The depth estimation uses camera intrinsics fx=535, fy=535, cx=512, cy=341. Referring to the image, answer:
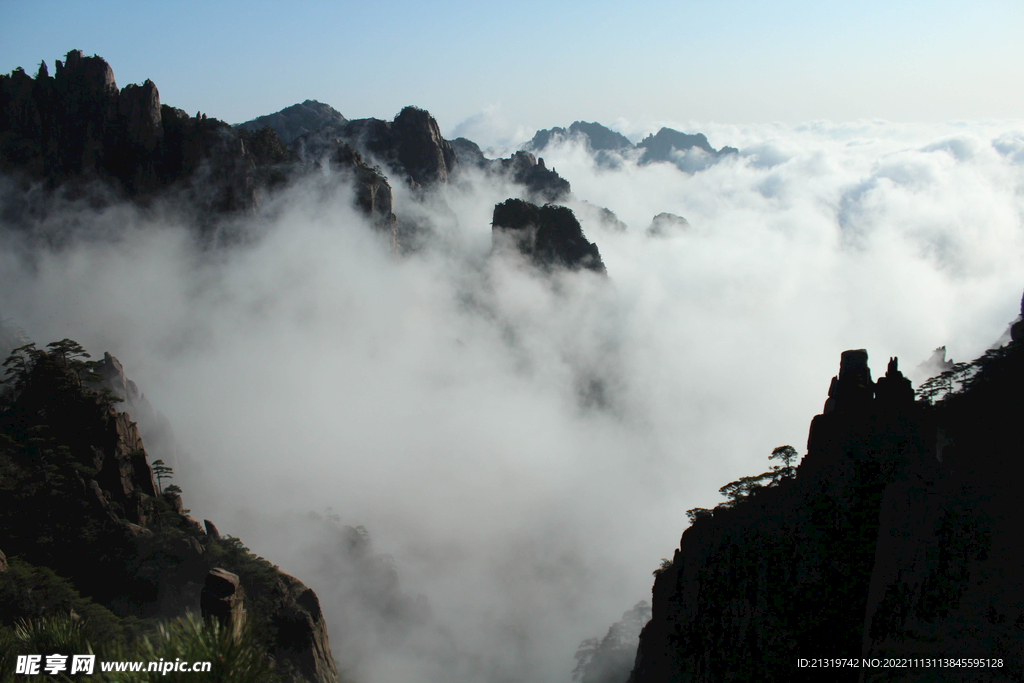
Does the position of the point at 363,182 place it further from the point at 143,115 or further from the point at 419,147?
the point at 419,147

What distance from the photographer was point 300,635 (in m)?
52.2

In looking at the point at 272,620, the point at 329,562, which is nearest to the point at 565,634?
the point at 329,562

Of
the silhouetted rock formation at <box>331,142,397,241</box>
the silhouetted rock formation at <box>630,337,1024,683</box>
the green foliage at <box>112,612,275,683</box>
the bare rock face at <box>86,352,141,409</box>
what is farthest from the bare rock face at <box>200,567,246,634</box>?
the silhouetted rock formation at <box>331,142,397,241</box>

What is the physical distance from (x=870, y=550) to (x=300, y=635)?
4945 cm

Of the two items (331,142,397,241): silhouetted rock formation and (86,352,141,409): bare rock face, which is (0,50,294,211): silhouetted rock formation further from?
(86,352,141,409): bare rock face

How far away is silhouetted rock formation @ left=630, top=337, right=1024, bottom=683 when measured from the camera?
2211 centimetres

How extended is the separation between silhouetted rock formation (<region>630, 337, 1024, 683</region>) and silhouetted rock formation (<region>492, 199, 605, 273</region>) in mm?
136750

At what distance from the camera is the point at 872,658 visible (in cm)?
2470

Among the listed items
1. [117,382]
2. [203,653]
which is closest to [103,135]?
[117,382]

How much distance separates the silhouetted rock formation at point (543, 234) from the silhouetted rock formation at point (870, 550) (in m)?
137

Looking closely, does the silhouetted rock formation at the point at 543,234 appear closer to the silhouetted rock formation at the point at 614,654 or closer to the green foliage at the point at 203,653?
the silhouetted rock formation at the point at 614,654

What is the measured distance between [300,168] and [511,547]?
380 ft

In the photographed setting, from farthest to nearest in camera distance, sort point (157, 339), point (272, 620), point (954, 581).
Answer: point (157, 339), point (272, 620), point (954, 581)

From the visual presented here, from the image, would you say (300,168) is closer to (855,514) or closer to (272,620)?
(272,620)
